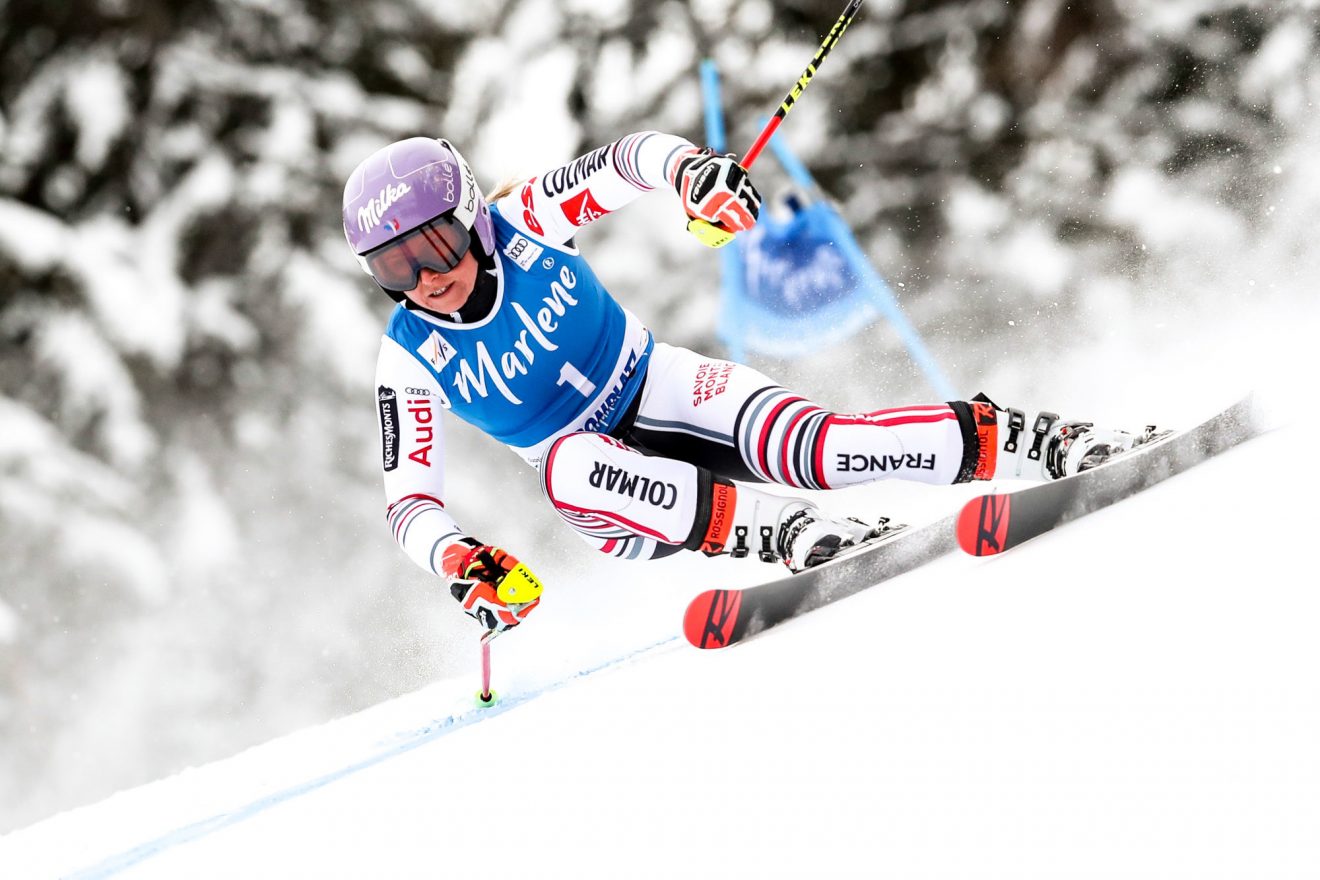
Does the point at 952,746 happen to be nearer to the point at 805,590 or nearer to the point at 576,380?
the point at 805,590

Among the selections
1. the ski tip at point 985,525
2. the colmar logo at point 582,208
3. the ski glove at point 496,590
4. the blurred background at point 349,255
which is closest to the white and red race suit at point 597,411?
the colmar logo at point 582,208

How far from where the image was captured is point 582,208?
241 cm

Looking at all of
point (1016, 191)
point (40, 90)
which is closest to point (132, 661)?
point (40, 90)

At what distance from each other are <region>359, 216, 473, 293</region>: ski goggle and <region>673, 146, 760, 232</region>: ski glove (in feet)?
1.64

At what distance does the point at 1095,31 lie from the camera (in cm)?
548

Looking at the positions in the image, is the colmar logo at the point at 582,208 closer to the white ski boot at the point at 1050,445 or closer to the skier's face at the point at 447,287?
the skier's face at the point at 447,287

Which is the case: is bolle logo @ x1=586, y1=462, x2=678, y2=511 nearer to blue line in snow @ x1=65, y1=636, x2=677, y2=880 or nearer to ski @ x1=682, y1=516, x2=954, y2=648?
ski @ x1=682, y1=516, x2=954, y2=648

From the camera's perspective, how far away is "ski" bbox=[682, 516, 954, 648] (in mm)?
1909

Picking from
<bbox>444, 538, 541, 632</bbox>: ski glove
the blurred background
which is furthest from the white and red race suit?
the blurred background

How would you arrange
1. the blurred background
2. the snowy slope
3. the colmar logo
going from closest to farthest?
the snowy slope → the colmar logo → the blurred background

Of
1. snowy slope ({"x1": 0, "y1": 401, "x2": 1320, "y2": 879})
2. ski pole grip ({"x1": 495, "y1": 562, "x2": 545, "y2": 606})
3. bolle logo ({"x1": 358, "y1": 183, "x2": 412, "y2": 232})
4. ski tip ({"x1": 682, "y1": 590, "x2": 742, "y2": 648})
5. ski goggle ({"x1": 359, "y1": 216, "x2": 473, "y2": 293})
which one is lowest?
snowy slope ({"x1": 0, "y1": 401, "x2": 1320, "y2": 879})

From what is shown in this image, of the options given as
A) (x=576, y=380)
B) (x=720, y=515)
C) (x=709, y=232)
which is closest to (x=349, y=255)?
(x=576, y=380)

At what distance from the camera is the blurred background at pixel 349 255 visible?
4.94 meters

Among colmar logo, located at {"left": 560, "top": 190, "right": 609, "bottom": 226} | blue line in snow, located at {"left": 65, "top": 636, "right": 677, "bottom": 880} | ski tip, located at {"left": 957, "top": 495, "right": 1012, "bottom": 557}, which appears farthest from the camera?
colmar logo, located at {"left": 560, "top": 190, "right": 609, "bottom": 226}
